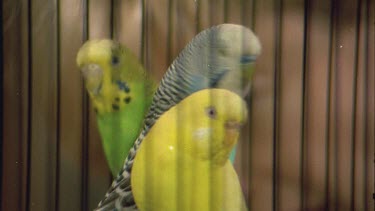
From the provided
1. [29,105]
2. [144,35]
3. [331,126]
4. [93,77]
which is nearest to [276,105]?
[331,126]

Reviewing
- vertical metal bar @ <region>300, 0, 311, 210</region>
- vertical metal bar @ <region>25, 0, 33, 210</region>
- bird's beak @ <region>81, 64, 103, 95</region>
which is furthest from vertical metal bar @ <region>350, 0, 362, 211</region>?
vertical metal bar @ <region>25, 0, 33, 210</region>

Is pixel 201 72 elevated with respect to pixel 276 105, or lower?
elevated

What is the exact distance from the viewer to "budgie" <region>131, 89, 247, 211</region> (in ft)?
4.80

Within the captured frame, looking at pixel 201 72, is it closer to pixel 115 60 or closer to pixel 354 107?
pixel 115 60

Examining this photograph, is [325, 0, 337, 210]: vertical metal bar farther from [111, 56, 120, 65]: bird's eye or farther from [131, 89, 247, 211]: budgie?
[111, 56, 120, 65]: bird's eye

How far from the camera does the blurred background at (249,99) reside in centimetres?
145

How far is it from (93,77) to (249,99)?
513 millimetres

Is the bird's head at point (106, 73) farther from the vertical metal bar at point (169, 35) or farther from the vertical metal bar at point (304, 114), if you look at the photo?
the vertical metal bar at point (304, 114)

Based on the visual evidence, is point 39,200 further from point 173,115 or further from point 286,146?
point 286,146

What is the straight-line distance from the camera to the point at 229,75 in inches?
59.3

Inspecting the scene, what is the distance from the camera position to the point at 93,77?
4.81 feet

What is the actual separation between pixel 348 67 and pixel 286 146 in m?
0.35

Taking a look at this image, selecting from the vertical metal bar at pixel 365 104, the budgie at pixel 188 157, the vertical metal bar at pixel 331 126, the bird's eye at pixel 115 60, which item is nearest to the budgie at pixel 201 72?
the budgie at pixel 188 157

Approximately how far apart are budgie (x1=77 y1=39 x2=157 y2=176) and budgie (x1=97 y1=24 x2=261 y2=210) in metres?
0.04
